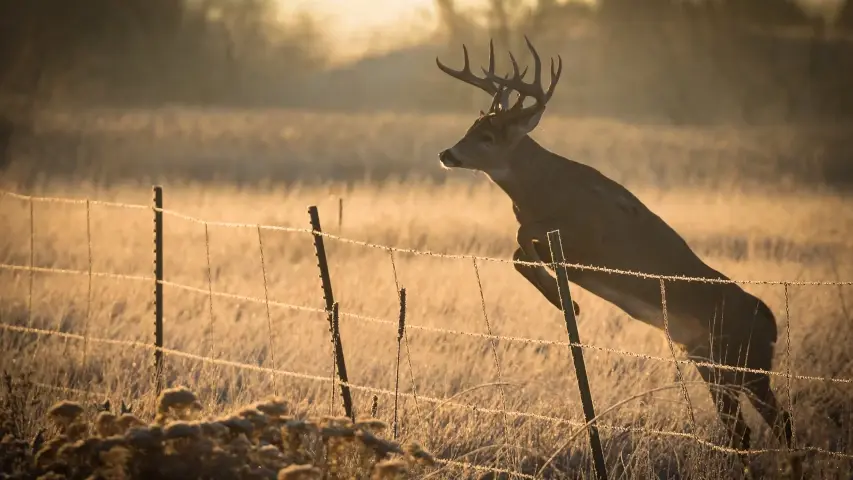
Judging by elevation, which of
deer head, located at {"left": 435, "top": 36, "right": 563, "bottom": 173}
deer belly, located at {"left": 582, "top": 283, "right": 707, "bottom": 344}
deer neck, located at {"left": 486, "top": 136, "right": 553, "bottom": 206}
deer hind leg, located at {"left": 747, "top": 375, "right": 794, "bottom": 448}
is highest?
deer head, located at {"left": 435, "top": 36, "right": 563, "bottom": 173}

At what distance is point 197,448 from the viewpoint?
5137mm

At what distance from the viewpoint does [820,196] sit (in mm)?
25984

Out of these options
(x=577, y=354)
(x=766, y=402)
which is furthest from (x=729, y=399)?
(x=577, y=354)

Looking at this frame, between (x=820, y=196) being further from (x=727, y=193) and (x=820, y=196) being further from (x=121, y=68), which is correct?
(x=121, y=68)

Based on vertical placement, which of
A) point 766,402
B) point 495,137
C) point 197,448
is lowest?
point 766,402

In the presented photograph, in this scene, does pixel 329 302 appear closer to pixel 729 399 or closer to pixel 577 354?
pixel 577 354

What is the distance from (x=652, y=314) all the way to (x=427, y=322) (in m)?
3.06

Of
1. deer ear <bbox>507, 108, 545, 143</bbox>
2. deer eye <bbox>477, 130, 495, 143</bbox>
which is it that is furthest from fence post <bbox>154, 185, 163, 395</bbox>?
deer ear <bbox>507, 108, 545, 143</bbox>

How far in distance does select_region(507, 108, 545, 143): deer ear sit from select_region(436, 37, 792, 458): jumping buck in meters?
0.07

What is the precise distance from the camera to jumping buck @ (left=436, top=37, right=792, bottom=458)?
29.0ft

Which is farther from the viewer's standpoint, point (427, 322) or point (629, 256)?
point (427, 322)

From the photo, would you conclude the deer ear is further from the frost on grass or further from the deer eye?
the frost on grass

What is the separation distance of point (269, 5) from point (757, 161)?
45.1 m

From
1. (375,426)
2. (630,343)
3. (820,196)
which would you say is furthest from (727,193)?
(375,426)
